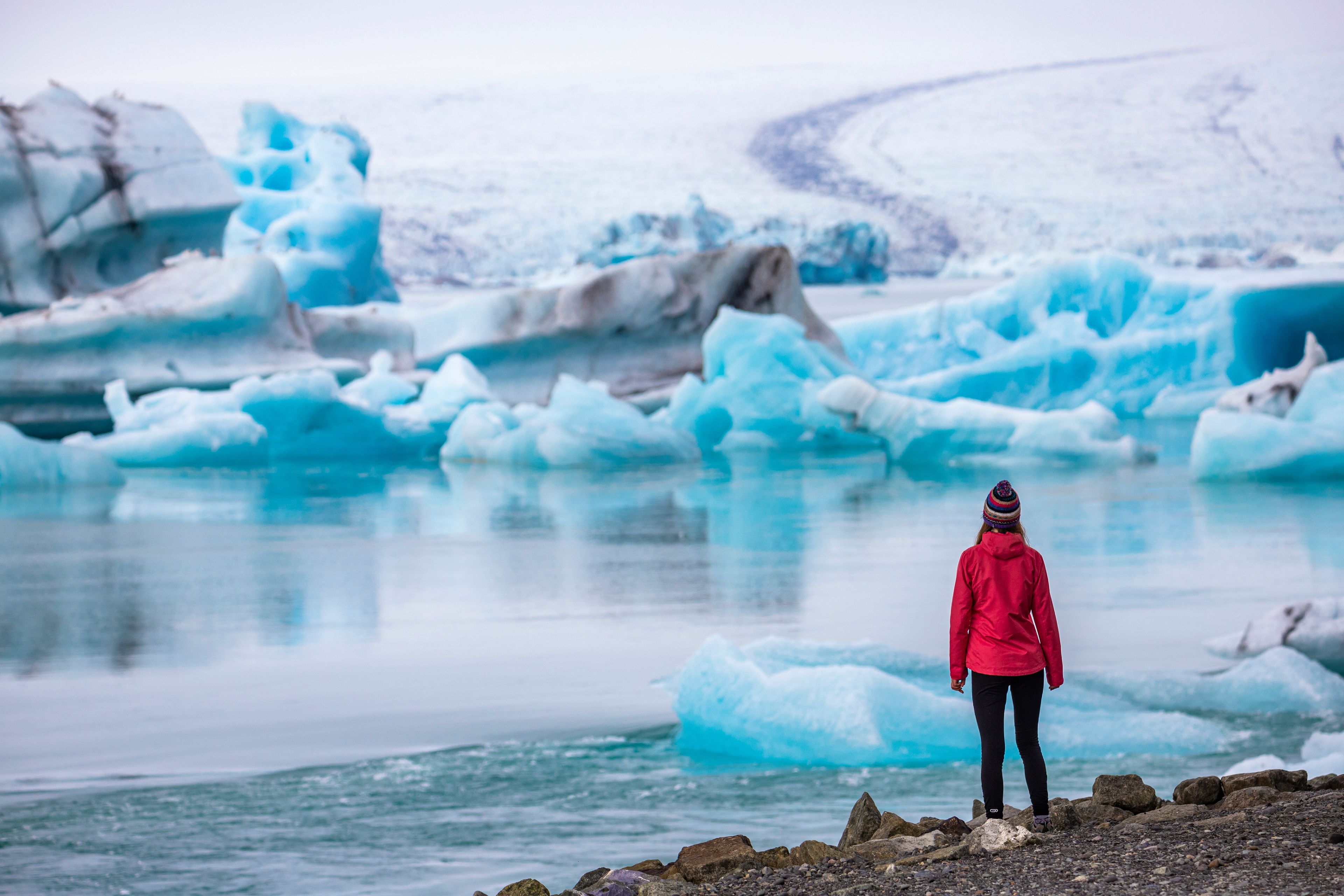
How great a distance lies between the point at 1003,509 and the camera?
201 cm

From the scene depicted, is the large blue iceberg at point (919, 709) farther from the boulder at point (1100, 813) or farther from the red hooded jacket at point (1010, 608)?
the red hooded jacket at point (1010, 608)

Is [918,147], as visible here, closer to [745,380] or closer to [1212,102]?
[1212,102]

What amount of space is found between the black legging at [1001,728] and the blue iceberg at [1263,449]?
21.6 feet

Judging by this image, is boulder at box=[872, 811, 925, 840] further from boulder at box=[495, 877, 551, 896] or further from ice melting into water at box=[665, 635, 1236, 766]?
ice melting into water at box=[665, 635, 1236, 766]

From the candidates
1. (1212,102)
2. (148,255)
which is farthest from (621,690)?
(1212,102)

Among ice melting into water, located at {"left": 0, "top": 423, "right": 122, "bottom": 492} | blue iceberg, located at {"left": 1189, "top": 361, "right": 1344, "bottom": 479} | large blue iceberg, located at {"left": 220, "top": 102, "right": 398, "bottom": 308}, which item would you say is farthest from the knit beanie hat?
large blue iceberg, located at {"left": 220, "top": 102, "right": 398, "bottom": 308}

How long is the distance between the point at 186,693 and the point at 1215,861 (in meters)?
2.71

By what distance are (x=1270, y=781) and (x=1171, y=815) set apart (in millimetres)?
297

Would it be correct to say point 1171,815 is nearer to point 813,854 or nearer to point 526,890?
point 813,854

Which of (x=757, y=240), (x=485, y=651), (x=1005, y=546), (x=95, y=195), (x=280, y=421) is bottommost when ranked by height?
(x=485, y=651)

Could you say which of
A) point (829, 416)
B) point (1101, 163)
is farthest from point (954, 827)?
point (1101, 163)

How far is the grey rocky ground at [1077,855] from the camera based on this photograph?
5.82 feet

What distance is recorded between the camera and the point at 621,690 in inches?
142

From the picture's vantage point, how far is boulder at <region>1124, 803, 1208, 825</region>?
209 cm
